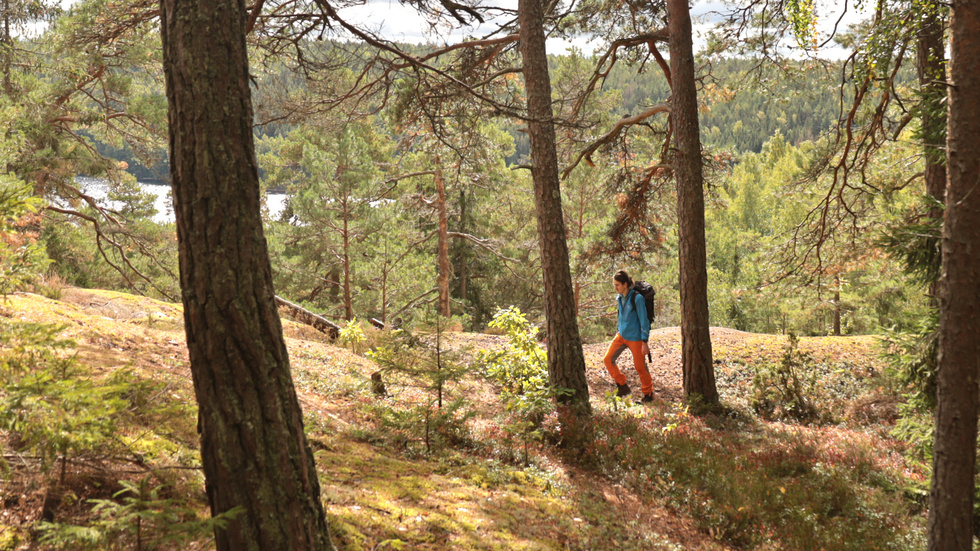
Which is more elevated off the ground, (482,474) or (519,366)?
(519,366)

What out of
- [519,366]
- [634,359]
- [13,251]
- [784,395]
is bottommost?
[784,395]

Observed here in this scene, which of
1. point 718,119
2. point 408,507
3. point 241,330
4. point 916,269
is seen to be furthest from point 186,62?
point 718,119

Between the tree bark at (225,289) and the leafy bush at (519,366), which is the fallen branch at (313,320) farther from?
the tree bark at (225,289)

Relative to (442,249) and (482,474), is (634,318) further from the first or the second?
(442,249)

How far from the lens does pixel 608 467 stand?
5.59 m

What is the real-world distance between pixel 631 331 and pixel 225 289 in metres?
6.89

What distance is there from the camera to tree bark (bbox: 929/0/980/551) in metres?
3.39

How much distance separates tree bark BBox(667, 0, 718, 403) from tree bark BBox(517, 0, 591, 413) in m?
2.46

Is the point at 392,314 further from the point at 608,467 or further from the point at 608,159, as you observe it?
the point at 608,467

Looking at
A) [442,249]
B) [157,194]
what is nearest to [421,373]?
[442,249]

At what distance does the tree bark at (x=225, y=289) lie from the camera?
2406mm

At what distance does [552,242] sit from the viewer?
262 inches

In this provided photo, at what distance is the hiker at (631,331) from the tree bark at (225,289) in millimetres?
6415

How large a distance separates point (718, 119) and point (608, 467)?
4390 inches
